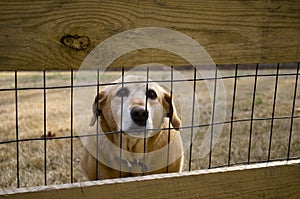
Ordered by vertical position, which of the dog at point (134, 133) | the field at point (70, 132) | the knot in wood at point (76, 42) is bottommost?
the field at point (70, 132)

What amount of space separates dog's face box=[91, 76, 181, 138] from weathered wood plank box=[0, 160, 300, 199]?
2.24 feet

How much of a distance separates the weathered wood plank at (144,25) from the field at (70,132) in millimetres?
576

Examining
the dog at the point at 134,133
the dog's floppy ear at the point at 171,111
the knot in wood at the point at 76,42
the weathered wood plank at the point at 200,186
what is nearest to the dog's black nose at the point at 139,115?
the dog at the point at 134,133

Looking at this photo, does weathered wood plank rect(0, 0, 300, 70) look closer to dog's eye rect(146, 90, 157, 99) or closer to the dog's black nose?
the dog's black nose

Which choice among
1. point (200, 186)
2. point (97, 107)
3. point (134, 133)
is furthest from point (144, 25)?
point (97, 107)

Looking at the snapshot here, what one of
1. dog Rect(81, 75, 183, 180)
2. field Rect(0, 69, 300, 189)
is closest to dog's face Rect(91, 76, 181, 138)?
dog Rect(81, 75, 183, 180)

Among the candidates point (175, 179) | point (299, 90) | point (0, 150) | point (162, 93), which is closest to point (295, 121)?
point (299, 90)

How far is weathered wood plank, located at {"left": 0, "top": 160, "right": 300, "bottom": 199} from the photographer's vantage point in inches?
69.4

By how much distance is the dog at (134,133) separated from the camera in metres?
2.70

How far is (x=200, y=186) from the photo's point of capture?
6.43 ft

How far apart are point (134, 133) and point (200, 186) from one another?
0.82 meters

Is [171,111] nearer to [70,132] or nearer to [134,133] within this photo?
[134,133]

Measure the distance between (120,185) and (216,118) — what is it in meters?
3.40

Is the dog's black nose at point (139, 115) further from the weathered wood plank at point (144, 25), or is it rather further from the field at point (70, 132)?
the weathered wood plank at point (144, 25)
